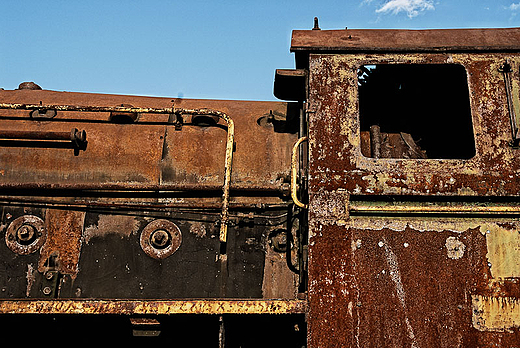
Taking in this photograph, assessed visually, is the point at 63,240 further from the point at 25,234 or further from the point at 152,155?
the point at 152,155

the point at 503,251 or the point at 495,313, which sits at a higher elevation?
the point at 503,251

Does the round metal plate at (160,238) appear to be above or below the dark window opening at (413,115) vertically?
below

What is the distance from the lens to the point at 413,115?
173 inches

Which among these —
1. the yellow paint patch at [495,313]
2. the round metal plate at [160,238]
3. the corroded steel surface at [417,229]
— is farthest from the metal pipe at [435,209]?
the round metal plate at [160,238]

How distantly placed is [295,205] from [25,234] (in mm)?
2007

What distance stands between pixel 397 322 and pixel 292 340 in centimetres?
88

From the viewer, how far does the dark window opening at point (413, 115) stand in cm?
402

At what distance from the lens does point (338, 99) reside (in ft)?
11.5

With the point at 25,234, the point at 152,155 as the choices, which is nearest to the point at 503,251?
the point at 152,155

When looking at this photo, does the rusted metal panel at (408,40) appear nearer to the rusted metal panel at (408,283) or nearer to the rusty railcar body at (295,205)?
the rusty railcar body at (295,205)

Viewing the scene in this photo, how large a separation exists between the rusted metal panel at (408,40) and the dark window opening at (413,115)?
0.27 metres

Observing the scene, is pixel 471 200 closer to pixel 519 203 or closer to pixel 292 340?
pixel 519 203

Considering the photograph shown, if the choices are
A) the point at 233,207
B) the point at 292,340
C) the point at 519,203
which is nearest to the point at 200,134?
the point at 233,207

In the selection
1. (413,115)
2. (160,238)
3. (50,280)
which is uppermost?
(413,115)
